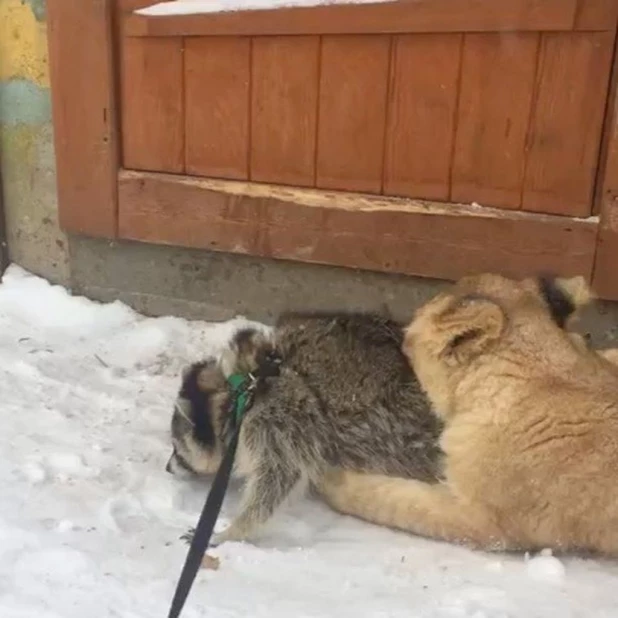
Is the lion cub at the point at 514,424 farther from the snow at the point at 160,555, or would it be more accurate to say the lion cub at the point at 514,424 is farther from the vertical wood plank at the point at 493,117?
the vertical wood plank at the point at 493,117

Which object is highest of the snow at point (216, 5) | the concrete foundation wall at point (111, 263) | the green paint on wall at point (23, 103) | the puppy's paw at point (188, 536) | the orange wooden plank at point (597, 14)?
the orange wooden plank at point (597, 14)

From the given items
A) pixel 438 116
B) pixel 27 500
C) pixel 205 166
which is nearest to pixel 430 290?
pixel 438 116

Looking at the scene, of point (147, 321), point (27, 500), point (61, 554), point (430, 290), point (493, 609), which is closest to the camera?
point (493, 609)

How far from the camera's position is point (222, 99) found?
450 centimetres

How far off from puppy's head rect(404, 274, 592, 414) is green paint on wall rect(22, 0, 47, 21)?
285cm

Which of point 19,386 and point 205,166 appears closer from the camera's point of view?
point 19,386

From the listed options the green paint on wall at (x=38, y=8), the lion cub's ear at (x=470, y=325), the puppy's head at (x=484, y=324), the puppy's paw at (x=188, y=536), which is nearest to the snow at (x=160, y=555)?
the puppy's paw at (x=188, y=536)

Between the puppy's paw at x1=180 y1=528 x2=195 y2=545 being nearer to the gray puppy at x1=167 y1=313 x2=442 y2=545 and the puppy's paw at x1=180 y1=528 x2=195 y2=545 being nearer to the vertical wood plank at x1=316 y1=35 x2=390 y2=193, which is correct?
the gray puppy at x1=167 y1=313 x2=442 y2=545

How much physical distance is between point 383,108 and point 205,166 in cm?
99

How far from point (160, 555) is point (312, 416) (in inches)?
28.2

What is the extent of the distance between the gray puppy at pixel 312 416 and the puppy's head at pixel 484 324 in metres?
0.18

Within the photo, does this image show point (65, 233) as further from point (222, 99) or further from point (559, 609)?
point (559, 609)

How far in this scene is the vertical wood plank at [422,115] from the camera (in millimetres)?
4055

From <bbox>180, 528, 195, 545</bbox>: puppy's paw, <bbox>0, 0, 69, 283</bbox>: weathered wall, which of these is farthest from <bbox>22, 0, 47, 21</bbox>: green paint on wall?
<bbox>180, 528, 195, 545</bbox>: puppy's paw
